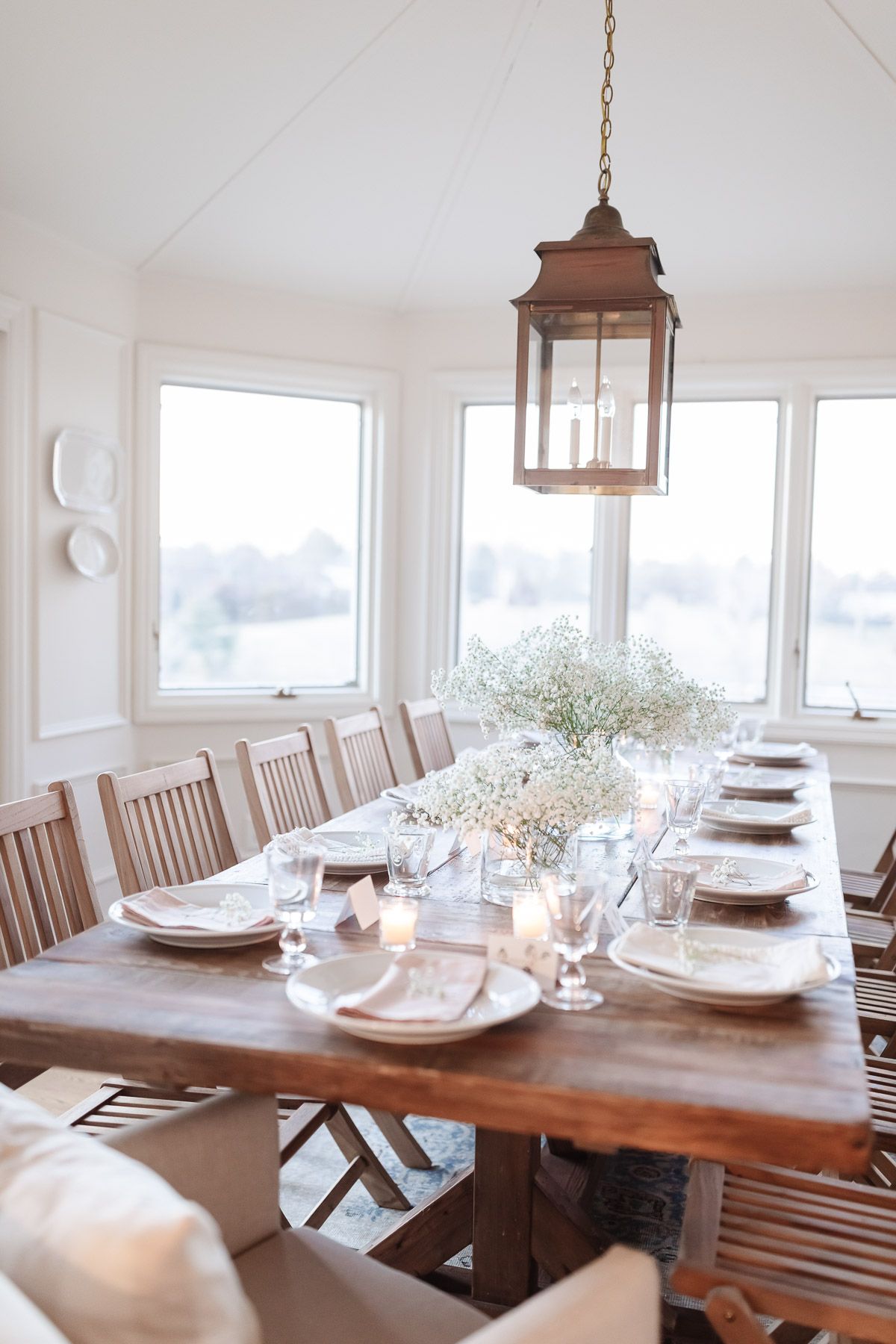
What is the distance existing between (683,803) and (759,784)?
1.02 m

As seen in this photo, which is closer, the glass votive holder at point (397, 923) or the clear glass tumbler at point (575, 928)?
the clear glass tumbler at point (575, 928)

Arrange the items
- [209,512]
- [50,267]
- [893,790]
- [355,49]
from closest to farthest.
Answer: [355,49], [50,267], [893,790], [209,512]

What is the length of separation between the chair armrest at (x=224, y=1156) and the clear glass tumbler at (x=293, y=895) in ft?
0.74

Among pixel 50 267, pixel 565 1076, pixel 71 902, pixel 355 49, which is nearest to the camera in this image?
pixel 565 1076

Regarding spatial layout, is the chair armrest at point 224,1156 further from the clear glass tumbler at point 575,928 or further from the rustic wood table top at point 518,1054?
the clear glass tumbler at point 575,928

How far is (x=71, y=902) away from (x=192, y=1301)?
4.23 ft

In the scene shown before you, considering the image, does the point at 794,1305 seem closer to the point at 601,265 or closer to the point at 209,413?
the point at 601,265

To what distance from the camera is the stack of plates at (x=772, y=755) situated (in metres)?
3.80

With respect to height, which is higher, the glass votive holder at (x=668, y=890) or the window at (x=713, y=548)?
the window at (x=713, y=548)

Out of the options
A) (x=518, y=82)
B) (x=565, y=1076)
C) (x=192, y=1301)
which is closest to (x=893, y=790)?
(x=518, y=82)

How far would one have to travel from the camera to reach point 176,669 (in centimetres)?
482

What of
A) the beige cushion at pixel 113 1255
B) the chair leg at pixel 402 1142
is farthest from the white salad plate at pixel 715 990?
the chair leg at pixel 402 1142

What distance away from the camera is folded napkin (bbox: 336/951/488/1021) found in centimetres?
136

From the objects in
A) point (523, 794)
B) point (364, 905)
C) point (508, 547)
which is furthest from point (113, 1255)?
point (508, 547)
